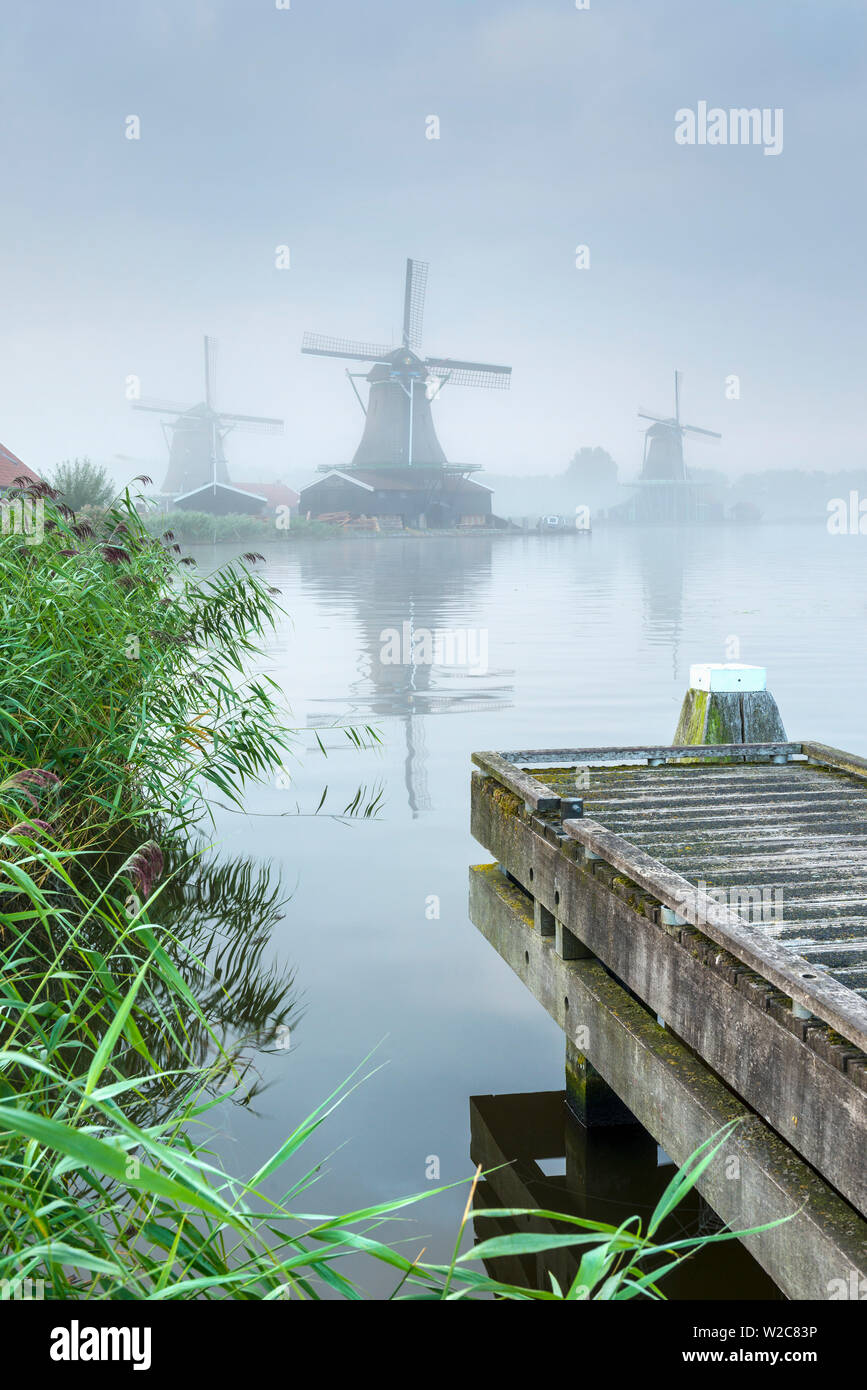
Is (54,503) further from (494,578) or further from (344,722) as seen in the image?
(494,578)

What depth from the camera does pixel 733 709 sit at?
5.93m

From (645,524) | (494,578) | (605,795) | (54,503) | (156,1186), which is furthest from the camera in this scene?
(645,524)

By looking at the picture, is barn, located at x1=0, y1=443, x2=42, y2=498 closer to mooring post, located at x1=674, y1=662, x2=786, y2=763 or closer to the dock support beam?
mooring post, located at x1=674, y1=662, x2=786, y2=763

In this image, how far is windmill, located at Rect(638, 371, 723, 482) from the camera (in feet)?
286

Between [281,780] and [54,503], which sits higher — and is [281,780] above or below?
below

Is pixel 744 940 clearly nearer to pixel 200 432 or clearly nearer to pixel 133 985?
pixel 133 985

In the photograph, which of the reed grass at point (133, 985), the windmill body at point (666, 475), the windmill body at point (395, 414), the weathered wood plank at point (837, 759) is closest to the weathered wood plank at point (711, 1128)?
the reed grass at point (133, 985)

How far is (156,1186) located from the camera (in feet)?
4.94

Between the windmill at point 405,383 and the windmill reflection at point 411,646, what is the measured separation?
24743mm

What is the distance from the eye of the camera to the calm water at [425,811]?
4.14 meters

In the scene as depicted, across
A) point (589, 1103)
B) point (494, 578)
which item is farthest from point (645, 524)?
point (589, 1103)

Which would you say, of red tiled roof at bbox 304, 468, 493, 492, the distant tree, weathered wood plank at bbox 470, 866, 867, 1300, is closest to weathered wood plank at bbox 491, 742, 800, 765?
weathered wood plank at bbox 470, 866, 867, 1300
